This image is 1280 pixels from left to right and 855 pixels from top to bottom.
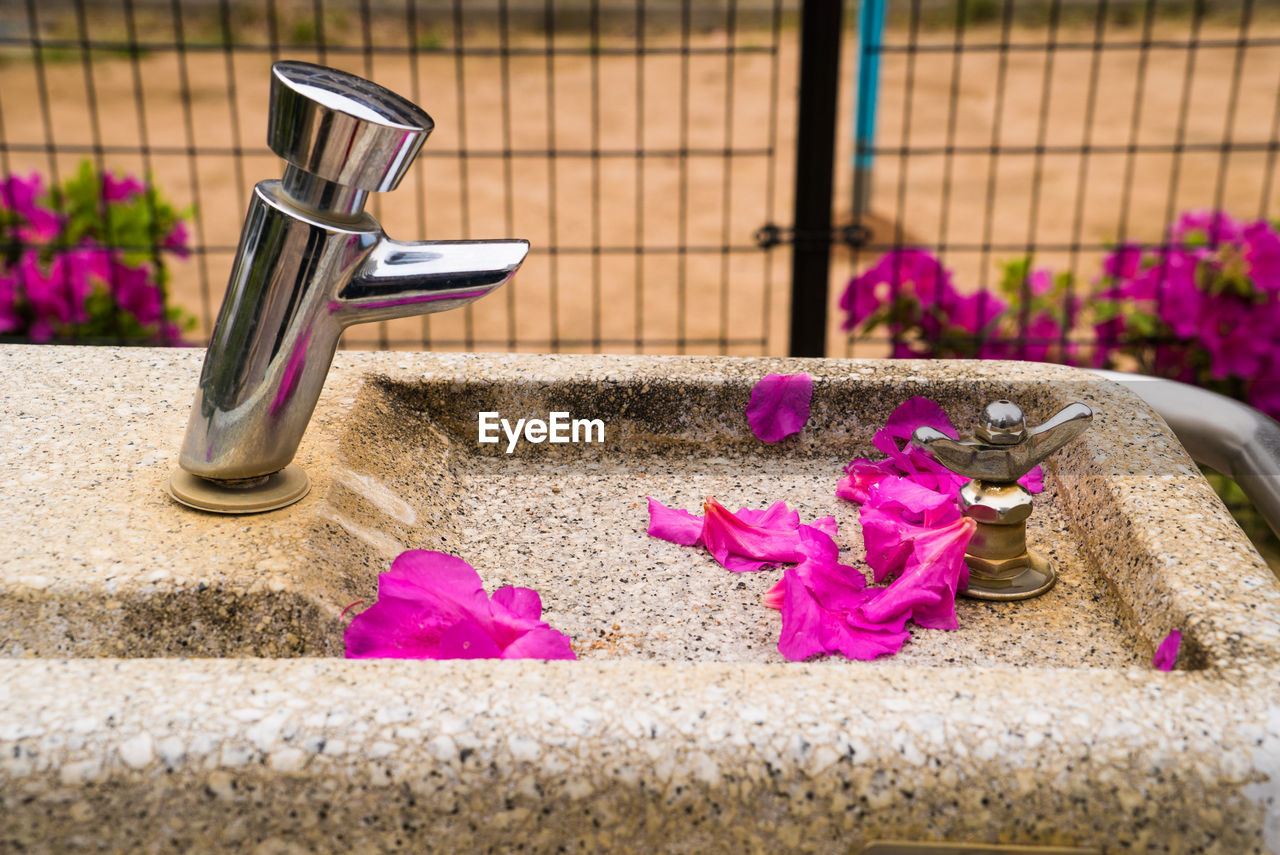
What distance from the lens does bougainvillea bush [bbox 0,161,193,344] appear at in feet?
7.08

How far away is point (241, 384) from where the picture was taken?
27.5 inches

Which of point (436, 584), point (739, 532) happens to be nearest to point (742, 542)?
point (739, 532)

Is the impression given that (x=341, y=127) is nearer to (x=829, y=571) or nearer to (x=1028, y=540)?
(x=829, y=571)

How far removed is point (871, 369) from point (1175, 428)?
0.24m

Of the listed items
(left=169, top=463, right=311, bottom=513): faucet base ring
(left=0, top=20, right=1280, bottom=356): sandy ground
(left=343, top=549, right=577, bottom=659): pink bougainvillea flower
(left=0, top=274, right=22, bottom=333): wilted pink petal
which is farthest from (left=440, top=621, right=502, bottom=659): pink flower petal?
(left=0, top=20, right=1280, bottom=356): sandy ground

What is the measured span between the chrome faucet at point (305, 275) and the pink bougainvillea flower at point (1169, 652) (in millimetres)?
414

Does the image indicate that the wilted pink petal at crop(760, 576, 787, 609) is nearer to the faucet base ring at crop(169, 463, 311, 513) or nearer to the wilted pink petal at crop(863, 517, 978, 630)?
the wilted pink petal at crop(863, 517, 978, 630)

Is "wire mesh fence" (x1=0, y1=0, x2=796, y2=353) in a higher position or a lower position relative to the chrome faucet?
lower

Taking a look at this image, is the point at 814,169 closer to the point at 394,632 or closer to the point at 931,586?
the point at 931,586

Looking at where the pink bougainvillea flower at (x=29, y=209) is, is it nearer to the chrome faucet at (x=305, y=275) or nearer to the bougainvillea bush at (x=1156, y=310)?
the bougainvillea bush at (x=1156, y=310)

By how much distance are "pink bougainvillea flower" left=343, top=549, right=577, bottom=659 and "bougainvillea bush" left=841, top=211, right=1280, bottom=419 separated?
4.83ft

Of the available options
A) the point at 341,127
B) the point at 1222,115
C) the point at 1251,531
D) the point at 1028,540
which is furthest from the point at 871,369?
the point at 1222,115

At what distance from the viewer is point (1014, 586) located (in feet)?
2.52

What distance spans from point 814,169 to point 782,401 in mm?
1023
